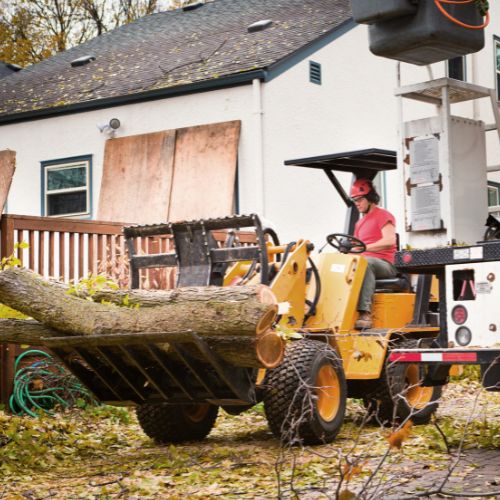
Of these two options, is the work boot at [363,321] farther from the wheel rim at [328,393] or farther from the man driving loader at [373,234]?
the wheel rim at [328,393]

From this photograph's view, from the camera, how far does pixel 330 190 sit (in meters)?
18.2

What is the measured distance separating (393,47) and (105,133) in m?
9.05

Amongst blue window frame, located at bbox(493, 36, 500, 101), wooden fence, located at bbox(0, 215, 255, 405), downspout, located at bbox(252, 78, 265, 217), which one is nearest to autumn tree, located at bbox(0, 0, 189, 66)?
blue window frame, located at bbox(493, 36, 500, 101)

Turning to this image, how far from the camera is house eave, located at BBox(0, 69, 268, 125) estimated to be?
17.1 metres

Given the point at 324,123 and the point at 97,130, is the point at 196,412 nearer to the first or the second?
the point at 324,123

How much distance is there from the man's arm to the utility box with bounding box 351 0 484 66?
71.3 inches

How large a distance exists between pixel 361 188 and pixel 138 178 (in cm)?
838

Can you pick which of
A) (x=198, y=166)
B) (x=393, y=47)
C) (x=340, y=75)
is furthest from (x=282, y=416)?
(x=340, y=75)

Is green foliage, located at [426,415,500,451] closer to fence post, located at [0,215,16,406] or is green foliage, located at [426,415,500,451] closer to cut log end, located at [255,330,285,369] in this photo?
cut log end, located at [255,330,285,369]

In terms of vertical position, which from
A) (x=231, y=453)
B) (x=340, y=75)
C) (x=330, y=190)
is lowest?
(x=231, y=453)

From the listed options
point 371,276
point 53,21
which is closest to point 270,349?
point 371,276

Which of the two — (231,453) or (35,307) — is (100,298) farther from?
(231,453)

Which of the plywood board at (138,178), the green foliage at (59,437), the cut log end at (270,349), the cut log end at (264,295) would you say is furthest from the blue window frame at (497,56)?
the cut log end at (264,295)

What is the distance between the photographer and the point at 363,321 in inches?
364
